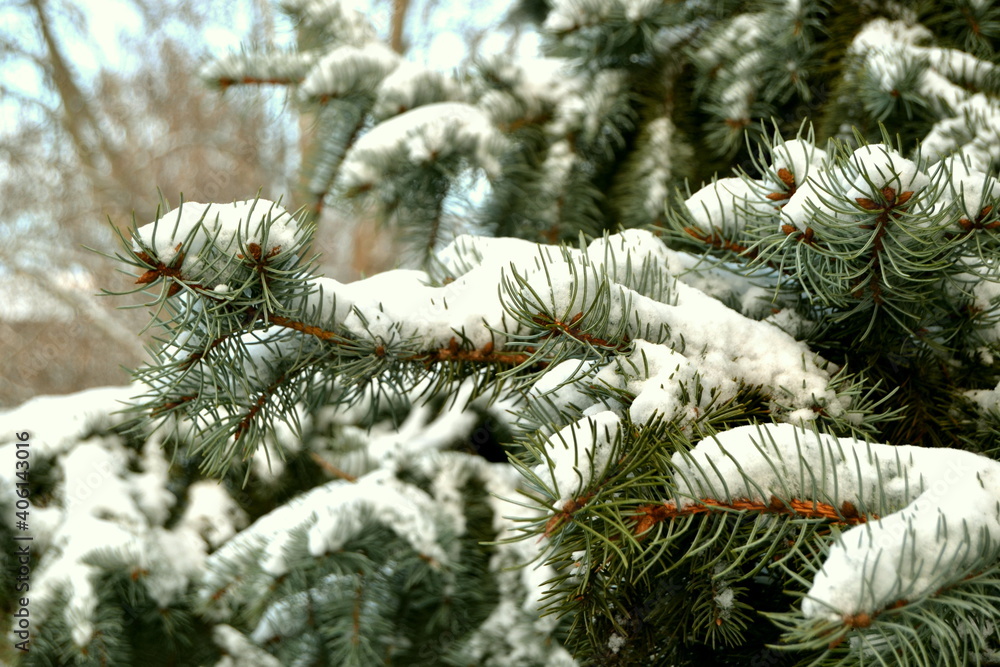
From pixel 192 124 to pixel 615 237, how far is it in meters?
5.06

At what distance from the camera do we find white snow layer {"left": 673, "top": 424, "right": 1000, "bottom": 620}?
36 cm

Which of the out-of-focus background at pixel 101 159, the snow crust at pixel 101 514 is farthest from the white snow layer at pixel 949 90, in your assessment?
the out-of-focus background at pixel 101 159

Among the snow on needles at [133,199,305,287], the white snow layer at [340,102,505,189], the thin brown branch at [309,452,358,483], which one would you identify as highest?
the white snow layer at [340,102,505,189]

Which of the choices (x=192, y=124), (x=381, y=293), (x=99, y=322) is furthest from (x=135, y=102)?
(x=381, y=293)

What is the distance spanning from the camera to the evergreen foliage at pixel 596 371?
0.46 m

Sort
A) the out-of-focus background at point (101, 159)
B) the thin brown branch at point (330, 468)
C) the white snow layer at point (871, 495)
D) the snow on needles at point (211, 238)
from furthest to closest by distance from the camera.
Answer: the out-of-focus background at point (101, 159) → the thin brown branch at point (330, 468) → the snow on needles at point (211, 238) → the white snow layer at point (871, 495)

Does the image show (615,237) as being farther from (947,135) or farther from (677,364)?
(947,135)

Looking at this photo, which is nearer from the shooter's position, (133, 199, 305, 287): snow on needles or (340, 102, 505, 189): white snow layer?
(133, 199, 305, 287): snow on needles

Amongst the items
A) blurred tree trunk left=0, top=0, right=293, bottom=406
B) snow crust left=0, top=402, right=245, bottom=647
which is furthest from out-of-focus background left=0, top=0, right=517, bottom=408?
snow crust left=0, top=402, right=245, bottom=647

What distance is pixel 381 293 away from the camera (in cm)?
64

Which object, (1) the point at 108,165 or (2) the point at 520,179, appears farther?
(1) the point at 108,165
